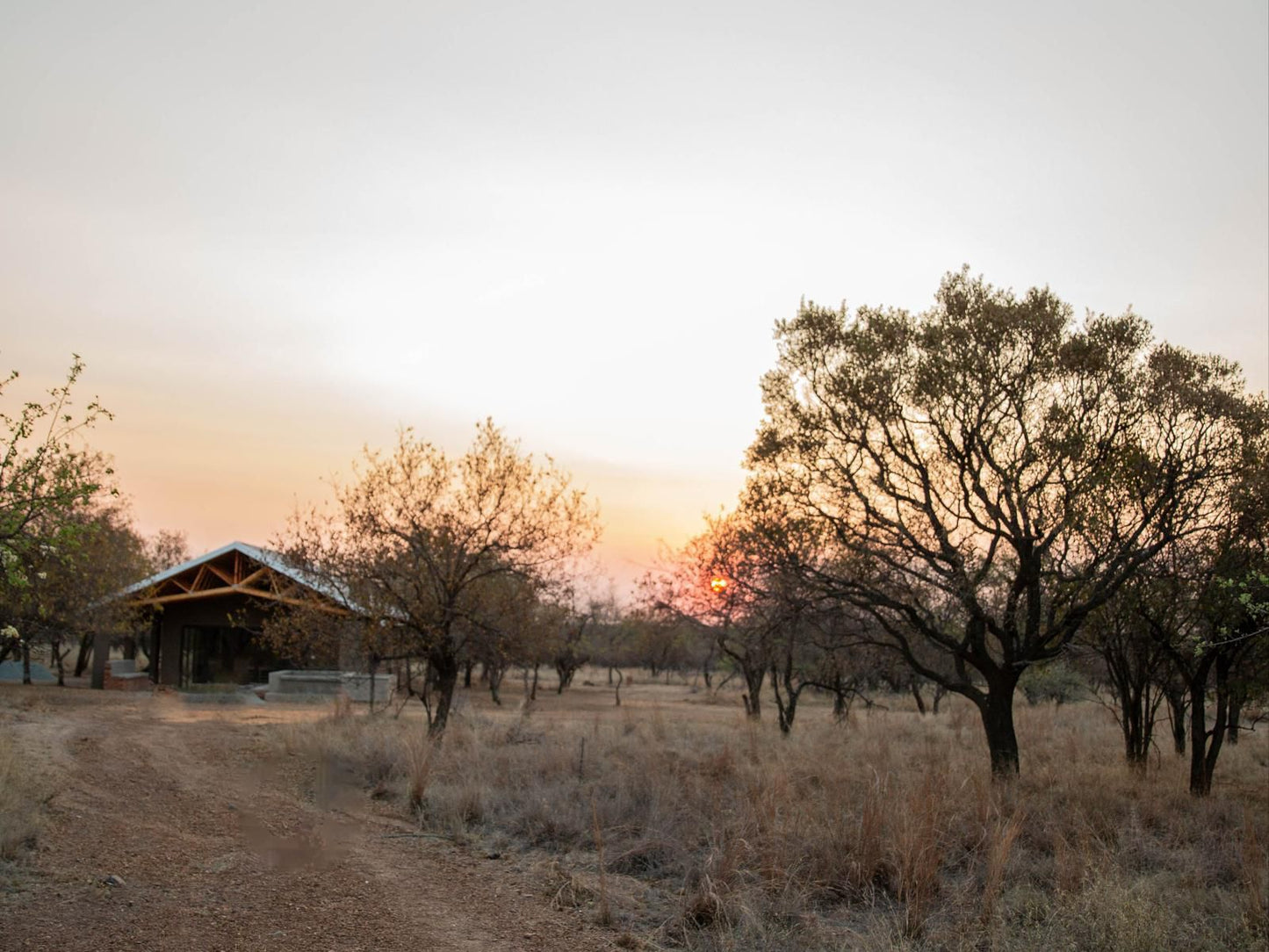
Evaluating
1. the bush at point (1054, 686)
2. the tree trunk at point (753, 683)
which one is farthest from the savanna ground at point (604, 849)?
the bush at point (1054, 686)

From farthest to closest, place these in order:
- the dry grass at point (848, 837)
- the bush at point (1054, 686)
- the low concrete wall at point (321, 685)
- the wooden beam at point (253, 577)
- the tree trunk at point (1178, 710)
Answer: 1. the bush at point (1054, 686)
2. the wooden beam at point (253, 577)
3. the low concrete wall at point (321, 685)
4. the tree trunk at point (1178, 710)
5. the dry grass at point (848, 837)

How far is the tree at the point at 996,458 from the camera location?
44.2 feet

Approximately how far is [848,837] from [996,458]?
22.6 feet

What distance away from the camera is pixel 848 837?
9.77 metres

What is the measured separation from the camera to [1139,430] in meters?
13.8

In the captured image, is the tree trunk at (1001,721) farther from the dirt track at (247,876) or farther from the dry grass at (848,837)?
the dirt track at (247,876)

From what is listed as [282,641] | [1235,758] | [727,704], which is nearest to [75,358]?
[282,641]

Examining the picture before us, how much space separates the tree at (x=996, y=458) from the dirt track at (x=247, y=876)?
729 centimetres

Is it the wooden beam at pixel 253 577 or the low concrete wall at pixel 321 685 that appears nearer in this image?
the low concrete wall at pixel 321 685

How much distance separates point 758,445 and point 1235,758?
1294 centimetres

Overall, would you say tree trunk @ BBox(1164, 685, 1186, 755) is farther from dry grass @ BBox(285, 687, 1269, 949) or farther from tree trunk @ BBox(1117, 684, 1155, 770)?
dry grass @ BBox(285, 687, 1269, 949)

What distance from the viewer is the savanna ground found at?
7672 millimetres

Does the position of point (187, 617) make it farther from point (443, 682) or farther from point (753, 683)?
point (443, 682)

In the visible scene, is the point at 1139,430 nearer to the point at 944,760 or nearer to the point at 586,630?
the point at 944,760
